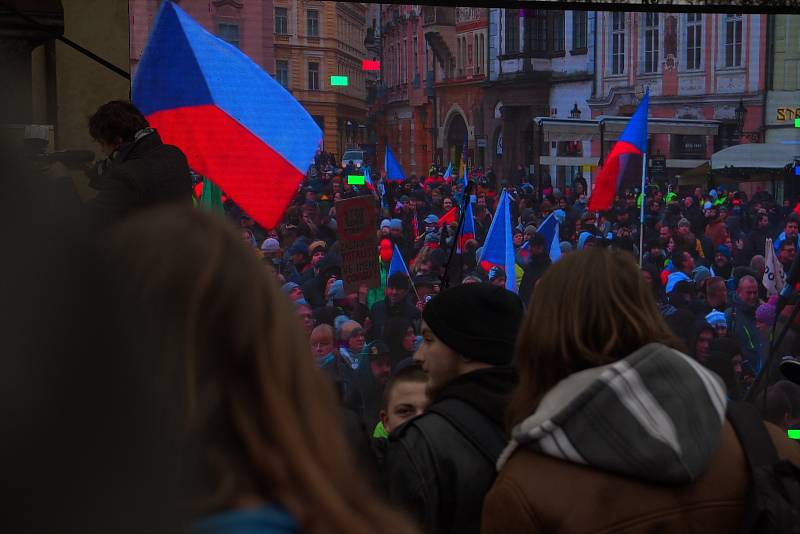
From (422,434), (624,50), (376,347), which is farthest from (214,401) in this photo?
(624,50)

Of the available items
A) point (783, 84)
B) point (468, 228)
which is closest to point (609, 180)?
point (468, 228)

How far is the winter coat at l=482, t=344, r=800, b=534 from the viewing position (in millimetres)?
2160

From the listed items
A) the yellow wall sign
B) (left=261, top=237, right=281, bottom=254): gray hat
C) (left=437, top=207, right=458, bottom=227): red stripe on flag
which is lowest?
(left=261, top=237, right=281, bottom=254): gray hat

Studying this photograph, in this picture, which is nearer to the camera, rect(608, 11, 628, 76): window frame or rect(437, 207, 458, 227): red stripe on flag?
rect(608, 11, 628, 76): window frame

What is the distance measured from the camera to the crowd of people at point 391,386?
0.94 m

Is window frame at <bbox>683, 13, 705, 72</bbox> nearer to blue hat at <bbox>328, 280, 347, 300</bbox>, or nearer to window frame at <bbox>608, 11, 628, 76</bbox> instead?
window frame at <bbox>608, 11, 628, 76</bbox>

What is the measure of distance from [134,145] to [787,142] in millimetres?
4177

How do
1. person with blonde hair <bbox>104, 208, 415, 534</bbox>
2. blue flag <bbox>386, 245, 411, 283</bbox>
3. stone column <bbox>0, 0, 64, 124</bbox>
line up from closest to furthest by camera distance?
person with blonde hair <bbox>104, 208, 415, 534</bbox> < stone column <bbox>0, 0, 64, 124</bbox> < blue flag <bbox>386, 245, 411, 283</bbox>

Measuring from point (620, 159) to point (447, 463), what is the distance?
4.39m

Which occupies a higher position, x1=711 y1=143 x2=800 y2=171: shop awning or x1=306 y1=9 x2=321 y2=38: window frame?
x1=306 y1=9 x2=321 y2=38: window frame

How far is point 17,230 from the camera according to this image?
2.25 ft

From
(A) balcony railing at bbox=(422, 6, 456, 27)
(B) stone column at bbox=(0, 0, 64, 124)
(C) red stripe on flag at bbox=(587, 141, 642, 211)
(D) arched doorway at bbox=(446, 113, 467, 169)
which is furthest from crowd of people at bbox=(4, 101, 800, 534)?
(C) red stripe on flag at bbox=(587, 141, 642, 211)

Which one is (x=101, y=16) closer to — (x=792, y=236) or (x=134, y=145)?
(x=134, y=145)

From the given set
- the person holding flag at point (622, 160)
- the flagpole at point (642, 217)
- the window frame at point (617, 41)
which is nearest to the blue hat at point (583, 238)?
the person holding flag at point (622, 160)
